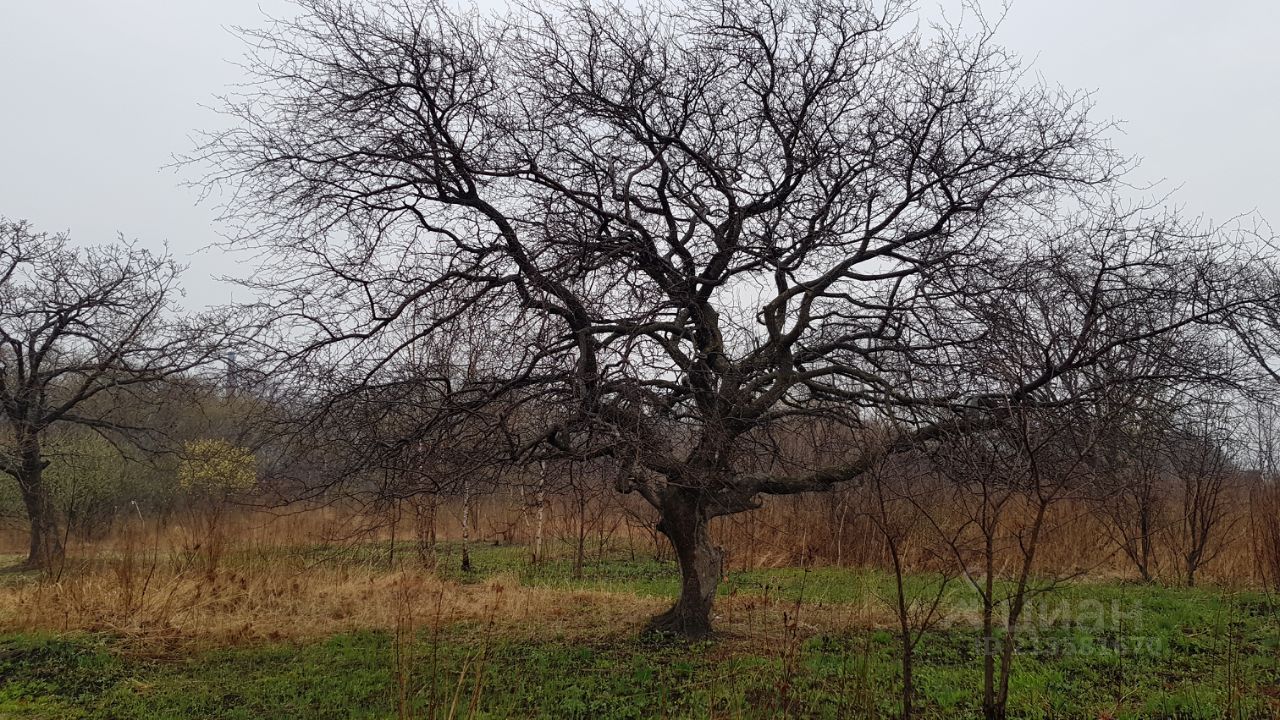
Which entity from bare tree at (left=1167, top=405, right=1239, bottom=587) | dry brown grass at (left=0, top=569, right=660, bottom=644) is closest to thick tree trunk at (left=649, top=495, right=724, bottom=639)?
dry brown grass at (left=0, top=569, right=660, bottom=644)

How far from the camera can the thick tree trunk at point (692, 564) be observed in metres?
7.09

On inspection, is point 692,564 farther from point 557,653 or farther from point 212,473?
point 212,473

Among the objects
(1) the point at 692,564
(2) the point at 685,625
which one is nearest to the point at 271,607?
(2) the point at 685,625

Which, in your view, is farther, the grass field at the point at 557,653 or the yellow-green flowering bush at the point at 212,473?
the yellow-green flowering bush at the point at 212,473

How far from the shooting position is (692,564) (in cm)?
718

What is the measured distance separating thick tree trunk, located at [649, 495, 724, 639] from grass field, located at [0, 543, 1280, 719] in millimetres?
265

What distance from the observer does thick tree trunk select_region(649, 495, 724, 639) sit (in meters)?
7.09

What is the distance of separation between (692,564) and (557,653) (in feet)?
4.70

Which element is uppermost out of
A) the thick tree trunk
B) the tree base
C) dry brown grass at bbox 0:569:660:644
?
the thick tree trunk

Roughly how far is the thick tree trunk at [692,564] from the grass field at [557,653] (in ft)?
0.87

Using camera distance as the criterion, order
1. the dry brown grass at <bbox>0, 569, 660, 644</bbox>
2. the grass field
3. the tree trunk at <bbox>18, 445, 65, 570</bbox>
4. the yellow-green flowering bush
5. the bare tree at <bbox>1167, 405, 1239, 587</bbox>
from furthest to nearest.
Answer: the yellow-green flowering bush
the tree trunk at <bbox>18, 445, 65, 570</bbox>
the dry brown grass at <bbox>0, 569, 660, 644</bbox>
the bare tree at <bbox>1167, 405, 1239, 587</bbox>
the grass field

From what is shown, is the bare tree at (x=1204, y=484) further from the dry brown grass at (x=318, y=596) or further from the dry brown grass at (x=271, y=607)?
the dry brown grass at (x=271, y=607)

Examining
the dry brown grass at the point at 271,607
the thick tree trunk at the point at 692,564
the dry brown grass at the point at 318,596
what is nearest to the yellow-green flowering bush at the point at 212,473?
the dry brown grass at the point at 318,596

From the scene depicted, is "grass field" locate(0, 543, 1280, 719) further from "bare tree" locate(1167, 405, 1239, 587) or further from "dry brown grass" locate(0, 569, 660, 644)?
"bare tree" locate(1167, 405, 1239, 587)
